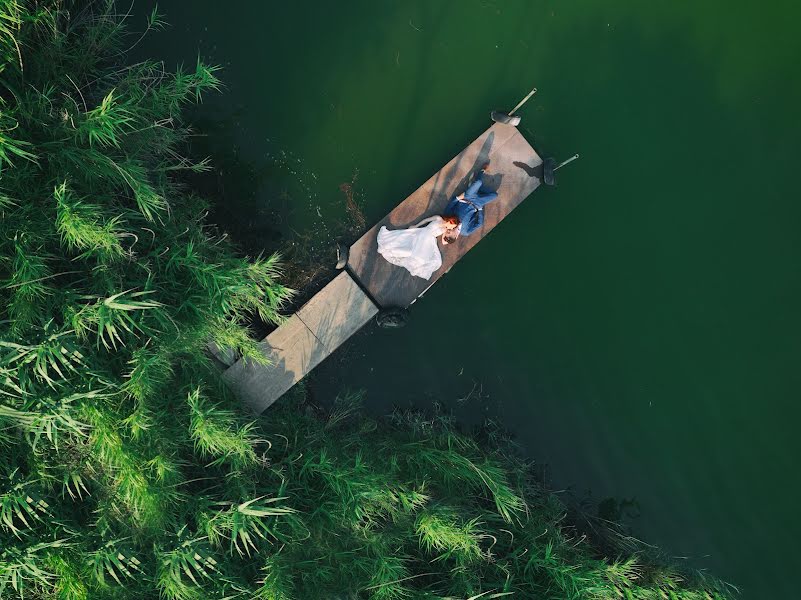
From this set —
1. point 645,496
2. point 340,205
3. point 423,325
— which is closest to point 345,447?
point 423,325

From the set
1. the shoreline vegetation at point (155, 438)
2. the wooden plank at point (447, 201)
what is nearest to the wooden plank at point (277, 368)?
the shoreline vegetation at point (155, 438)

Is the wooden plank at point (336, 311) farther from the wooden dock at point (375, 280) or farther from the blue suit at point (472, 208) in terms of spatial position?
the blue suit at point (472, 208)

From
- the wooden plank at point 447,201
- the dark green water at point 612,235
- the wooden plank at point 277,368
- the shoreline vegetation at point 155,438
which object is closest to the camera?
the shoreline vegetation at point 155,438

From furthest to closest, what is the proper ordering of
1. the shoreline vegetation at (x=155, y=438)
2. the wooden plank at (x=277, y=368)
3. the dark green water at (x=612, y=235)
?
the dark green water at (x=612, y=235), the wooden plank at (x=277, y=368), the shoreline vegetation at (x=155, y=438)

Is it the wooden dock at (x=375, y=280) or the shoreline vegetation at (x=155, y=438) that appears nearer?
the shoreline vegetation at (x=155, y=438)

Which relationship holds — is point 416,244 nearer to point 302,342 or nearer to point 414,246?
point 414,246

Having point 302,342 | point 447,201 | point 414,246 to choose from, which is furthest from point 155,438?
point 447,201

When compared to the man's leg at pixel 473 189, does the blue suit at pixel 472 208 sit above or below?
below

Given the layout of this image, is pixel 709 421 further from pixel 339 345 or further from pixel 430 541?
pixel 339 345
